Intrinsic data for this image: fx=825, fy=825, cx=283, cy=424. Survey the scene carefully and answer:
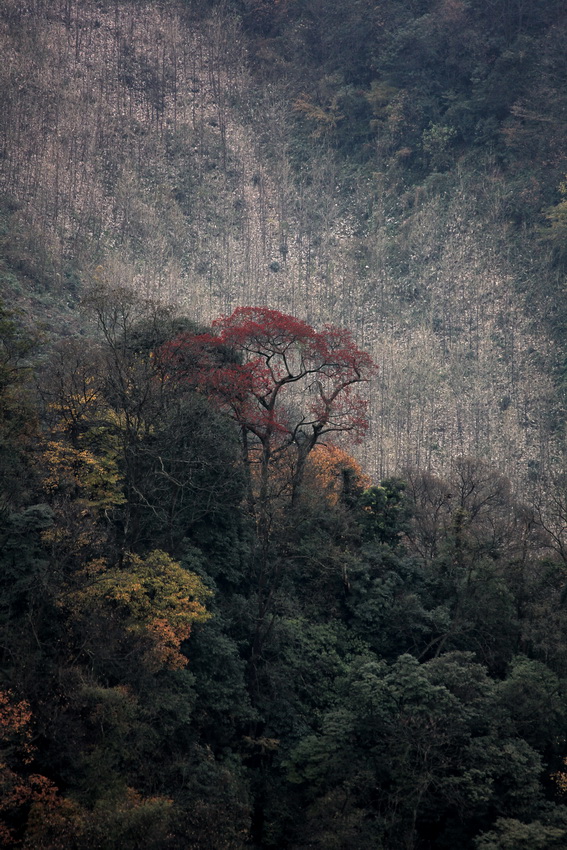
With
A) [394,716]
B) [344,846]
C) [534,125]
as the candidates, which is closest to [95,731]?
[344,846]

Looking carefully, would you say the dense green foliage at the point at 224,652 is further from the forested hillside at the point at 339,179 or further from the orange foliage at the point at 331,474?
the forested hillside at the point at 339,179

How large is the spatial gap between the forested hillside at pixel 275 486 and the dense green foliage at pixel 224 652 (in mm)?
91

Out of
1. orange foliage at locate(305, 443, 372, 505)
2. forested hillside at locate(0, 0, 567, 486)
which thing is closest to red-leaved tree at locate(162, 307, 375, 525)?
Result: orange foliage at locate(305, 443, 372, 505)

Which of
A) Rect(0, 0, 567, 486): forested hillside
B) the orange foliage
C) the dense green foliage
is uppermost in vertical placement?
Rect(0, 0, 567, 486): forested hillside

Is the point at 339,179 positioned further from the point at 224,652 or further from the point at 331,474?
the point at 224,652

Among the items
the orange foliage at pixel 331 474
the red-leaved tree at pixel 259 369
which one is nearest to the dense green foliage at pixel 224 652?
the red-leaved tree at pixel 259 369

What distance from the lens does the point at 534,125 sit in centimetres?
5866

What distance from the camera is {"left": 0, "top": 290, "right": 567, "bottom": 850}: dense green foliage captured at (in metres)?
18.3

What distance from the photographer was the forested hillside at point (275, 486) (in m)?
19.7

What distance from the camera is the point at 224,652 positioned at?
2264 cm

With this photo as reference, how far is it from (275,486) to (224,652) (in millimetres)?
6504

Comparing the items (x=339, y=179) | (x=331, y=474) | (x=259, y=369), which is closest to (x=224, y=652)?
(x=259, y=369)

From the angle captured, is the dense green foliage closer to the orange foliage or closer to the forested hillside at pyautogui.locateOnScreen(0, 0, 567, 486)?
the orange foliage

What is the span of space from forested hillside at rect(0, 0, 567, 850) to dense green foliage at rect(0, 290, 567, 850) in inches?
3.6
